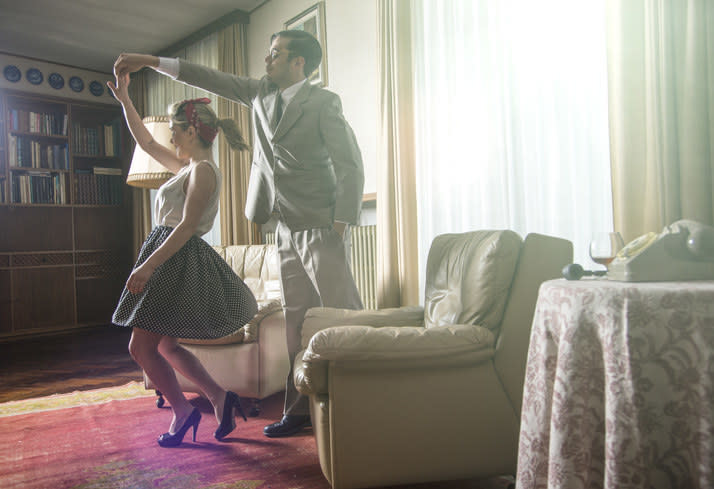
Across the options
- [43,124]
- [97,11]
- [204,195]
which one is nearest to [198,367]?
[204,195]

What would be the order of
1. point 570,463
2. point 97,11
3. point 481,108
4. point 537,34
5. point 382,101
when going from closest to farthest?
point 570,463, point 537,34, point 481,108, point 382,101, point 97,11

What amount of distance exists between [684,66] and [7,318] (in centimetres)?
537

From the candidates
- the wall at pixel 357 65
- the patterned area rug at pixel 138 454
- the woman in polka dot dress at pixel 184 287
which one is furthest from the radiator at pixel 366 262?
the woman in polka dot dress at pixel 184 287

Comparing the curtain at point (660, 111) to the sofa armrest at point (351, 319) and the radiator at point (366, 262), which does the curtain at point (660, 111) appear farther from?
the radiator at point (366, 262)

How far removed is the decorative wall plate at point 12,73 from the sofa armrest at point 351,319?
4769 mm

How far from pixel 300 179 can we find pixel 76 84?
15.0ft

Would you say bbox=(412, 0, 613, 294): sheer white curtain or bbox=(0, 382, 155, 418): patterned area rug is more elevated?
bbox=(412, 0, 613, 294): sheer white curtain

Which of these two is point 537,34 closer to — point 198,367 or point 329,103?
point 329,103

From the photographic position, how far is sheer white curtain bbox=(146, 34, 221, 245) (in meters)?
4.59

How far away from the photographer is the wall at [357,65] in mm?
3215

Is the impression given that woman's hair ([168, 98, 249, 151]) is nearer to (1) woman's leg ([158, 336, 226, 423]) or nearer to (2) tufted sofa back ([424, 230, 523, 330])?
(1) woman's leg ([158, 336, 226, 423])

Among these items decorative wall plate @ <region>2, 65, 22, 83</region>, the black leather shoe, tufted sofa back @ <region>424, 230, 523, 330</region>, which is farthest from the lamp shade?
decorative wall plate @ <region>2, 65, 22, 83</region>

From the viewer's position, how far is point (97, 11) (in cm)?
434

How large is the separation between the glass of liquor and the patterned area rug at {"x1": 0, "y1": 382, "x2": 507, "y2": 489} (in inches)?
29.0
